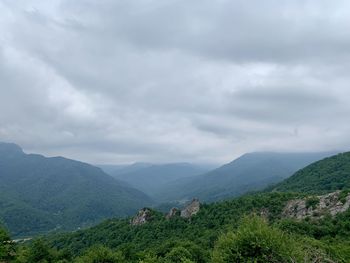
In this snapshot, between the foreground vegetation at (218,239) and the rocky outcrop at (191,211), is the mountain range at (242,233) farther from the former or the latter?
the rocky outcrop at (191,211)

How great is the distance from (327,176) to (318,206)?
72.4 metres

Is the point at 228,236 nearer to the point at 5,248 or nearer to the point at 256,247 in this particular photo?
the point at 256,247

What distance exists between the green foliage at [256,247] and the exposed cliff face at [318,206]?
43242 mm

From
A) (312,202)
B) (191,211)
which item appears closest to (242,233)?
(312,202)

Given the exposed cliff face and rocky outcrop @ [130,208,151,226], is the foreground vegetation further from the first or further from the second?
the exposed cliff face

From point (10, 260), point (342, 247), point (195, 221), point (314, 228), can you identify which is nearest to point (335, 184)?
point (195, 221)

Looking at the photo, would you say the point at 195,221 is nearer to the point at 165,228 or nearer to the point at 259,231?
the point at 165,228

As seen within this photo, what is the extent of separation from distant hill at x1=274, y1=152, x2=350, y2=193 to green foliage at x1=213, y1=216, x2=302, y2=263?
3592 inches

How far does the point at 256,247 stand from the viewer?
34.4m

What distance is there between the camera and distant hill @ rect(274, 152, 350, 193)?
126m

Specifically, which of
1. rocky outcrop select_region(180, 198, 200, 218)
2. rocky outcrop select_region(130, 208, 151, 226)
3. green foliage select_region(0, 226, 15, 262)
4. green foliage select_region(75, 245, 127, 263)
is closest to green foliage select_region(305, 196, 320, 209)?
rocky outcrop select_region(180, 198, 200, 218)

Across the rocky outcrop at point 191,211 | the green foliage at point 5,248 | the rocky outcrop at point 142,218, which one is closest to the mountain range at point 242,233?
the rocky outcrop at point 142,218

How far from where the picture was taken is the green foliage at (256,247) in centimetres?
3328

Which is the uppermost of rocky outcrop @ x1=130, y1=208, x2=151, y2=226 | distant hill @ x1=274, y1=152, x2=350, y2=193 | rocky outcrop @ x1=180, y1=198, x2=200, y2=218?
distant hill @ x1=274, y1=152, x2=350, y2=193
